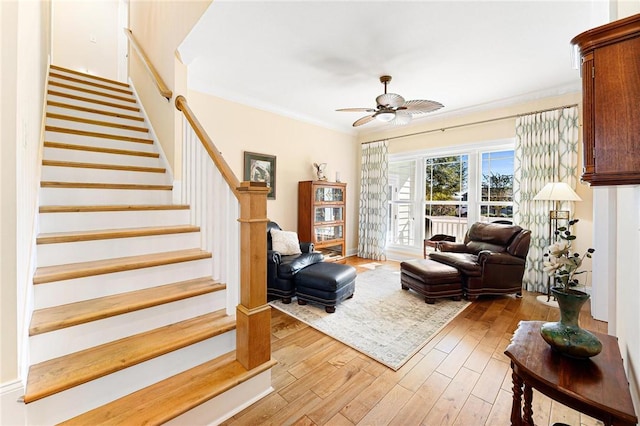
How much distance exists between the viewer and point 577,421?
1539 mm

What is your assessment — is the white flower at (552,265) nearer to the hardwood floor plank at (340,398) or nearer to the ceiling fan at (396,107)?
the hardwood floor plank at (340,398)

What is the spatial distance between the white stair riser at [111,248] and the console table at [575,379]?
216 cm

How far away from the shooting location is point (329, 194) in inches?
202

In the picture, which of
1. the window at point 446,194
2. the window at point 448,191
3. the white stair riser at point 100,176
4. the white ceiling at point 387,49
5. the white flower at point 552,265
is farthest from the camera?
the window at point 446,194

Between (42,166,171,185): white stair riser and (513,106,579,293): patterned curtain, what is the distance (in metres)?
4.65

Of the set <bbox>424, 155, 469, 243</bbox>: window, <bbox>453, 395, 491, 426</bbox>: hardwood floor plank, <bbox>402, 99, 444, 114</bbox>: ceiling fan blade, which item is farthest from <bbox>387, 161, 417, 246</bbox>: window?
<bbox>453, 395, 491, 426</bbox>: hardwood floor plank

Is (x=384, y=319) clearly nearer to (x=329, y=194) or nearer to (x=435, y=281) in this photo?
(x=435, y=281)

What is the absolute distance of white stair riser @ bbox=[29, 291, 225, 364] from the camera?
1.28m

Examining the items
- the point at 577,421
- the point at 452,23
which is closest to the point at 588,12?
the point at 452,23

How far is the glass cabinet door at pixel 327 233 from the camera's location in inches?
194

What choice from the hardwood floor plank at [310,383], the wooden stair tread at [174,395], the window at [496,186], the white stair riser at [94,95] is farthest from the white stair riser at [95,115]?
the window at [496,186]

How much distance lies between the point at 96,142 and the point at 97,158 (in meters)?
0.26

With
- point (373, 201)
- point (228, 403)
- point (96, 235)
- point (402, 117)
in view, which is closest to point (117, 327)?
point (96, 235)

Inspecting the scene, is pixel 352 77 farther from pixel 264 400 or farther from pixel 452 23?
pixel 264 400
